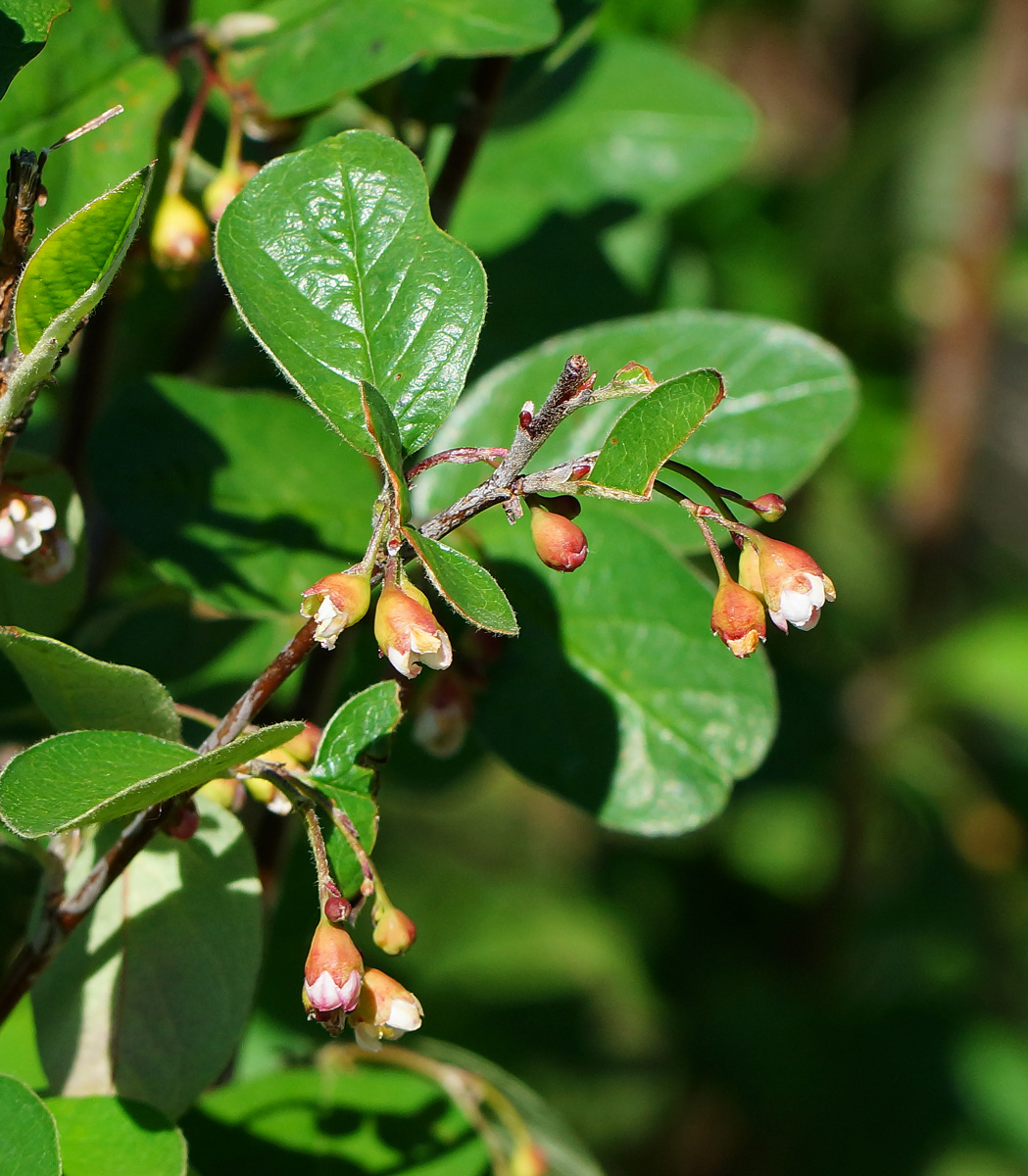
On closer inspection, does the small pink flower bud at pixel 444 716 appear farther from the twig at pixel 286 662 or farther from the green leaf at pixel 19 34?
the green leaf at pixel 19 34

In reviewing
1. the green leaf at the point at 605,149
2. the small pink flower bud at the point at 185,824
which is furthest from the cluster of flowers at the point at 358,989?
the green leaf at the point at 605,149

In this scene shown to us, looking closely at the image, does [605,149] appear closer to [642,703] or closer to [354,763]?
[642,703]

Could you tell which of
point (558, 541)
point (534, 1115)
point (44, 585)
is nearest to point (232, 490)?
point (44, 585)

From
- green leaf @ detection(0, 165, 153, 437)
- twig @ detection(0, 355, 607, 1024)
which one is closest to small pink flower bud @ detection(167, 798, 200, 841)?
twig @ detection(0, 355, 607, 1024)

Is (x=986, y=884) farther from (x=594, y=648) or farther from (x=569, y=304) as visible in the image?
(x=594, y=648)

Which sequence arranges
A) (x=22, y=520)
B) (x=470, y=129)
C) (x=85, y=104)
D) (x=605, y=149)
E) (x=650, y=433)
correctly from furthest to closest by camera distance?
(x=605, y=149) < (x=470, y=129) < (x=85, y=104) < (x=22, y=520) < (x=650, y=433)

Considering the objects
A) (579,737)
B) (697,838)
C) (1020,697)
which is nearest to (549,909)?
(697,838)

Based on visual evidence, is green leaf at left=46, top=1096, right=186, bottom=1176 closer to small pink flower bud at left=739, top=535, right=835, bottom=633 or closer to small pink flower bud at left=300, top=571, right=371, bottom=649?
small pink flower bud at left=300, top=571, right=371, bottom=649
